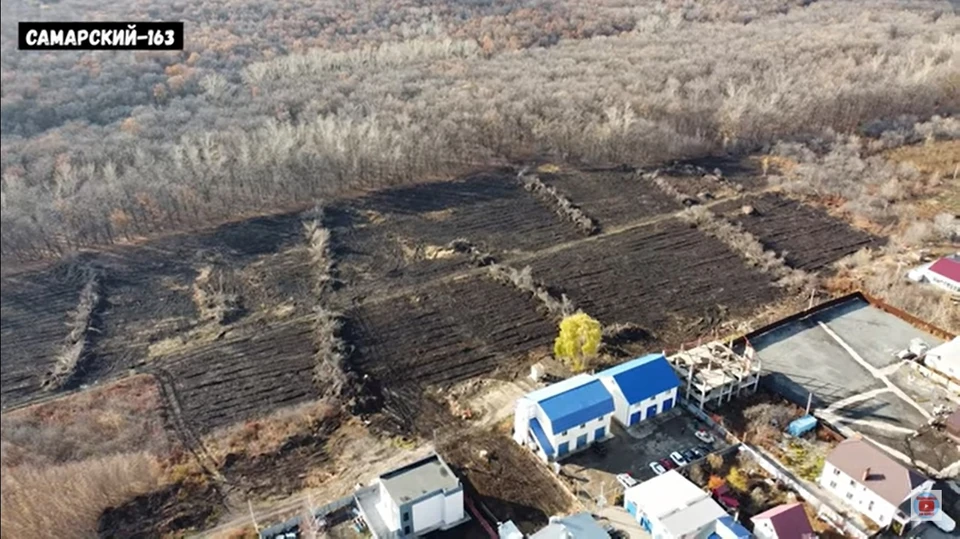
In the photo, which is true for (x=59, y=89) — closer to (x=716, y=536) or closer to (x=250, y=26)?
(x=250, y=26)

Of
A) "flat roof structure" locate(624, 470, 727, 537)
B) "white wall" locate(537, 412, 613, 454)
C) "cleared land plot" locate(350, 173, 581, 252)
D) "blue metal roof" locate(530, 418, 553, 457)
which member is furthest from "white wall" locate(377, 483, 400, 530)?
"cleared land plot" locate(350, 173, 581, 252)

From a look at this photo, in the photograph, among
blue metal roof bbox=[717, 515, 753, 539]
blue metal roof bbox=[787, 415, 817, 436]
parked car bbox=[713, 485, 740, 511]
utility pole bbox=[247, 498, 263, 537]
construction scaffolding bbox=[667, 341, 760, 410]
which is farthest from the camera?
construction scaffolding bbox=[667, 341, 760, 410]

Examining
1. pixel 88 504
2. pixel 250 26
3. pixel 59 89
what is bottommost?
pixel 88 504

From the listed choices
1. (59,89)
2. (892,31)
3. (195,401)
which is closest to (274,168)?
(59,89)

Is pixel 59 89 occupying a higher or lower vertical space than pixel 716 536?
higher

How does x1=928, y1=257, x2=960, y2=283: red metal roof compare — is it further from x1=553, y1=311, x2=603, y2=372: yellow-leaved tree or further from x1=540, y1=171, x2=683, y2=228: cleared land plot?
x1=553, y1=311, x2=603, y2=372: yellow-leaved tree

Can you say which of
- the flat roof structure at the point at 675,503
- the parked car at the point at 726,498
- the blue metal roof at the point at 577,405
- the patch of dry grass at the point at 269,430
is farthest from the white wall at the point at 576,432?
the patch of dry grass at the point at 269,430
